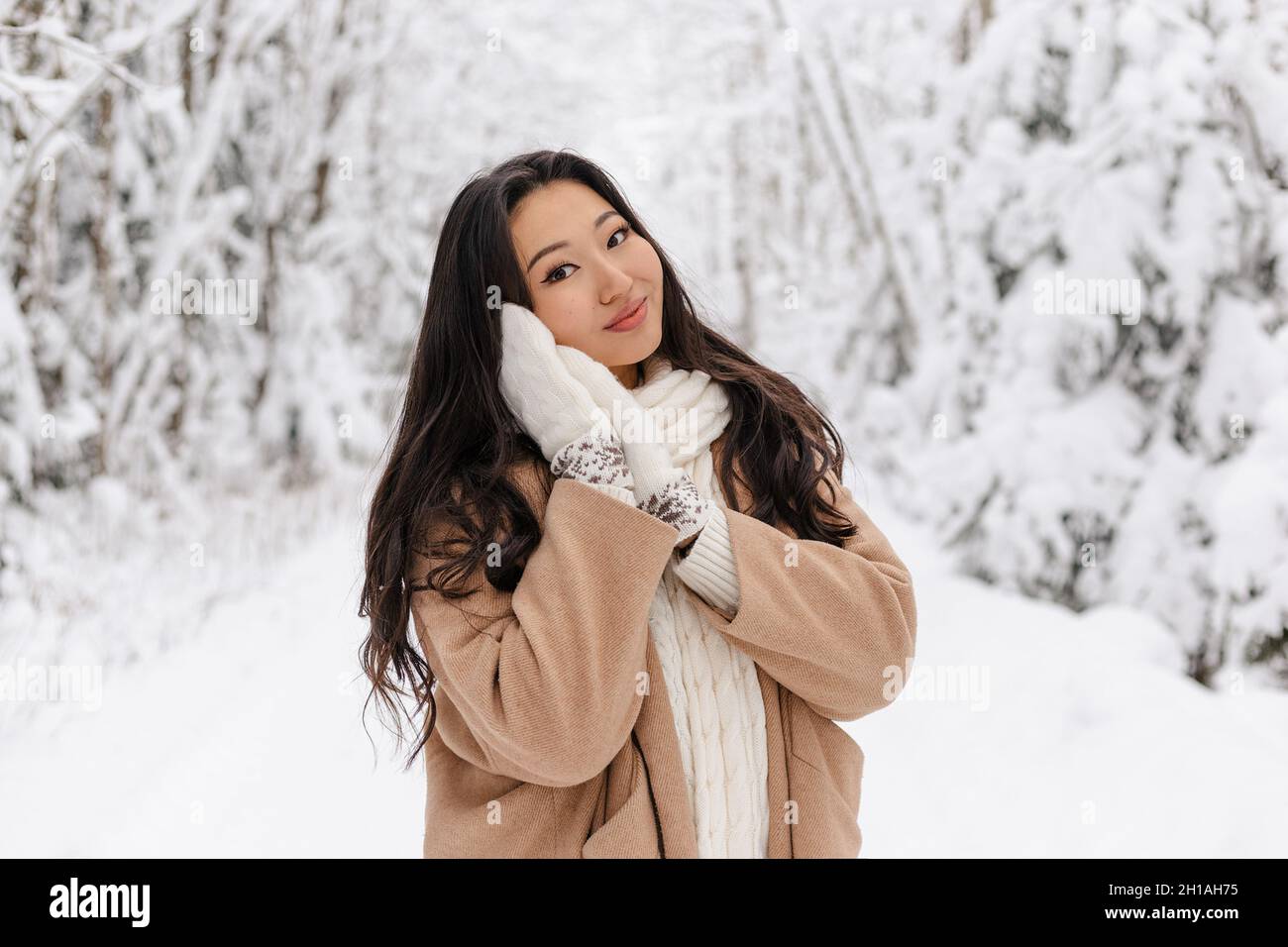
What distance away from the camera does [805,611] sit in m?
1.51

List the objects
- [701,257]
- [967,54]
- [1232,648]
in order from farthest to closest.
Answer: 1. [701,257]
2. [967,54]
3. [1232,648]

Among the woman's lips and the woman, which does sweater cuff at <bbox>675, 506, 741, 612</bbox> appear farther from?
the woman's lips

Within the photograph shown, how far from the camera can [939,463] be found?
21.6 feet

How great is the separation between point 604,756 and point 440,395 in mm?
672

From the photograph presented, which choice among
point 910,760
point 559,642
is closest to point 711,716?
point 559,642

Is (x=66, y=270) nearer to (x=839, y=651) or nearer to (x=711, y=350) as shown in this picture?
(x=711, y=350)

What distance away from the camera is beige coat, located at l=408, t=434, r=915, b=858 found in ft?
4.63

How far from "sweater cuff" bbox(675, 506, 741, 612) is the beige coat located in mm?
18

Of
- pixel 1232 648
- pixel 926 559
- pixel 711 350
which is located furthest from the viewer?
pixel 926 559

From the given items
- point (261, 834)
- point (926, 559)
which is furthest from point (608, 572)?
point (926, 559)

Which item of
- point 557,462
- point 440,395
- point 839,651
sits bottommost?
point 839,651

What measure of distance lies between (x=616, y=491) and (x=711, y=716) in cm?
38

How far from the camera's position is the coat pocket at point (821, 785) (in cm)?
157

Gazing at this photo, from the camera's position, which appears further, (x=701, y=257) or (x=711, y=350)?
(x=701, y=257)
